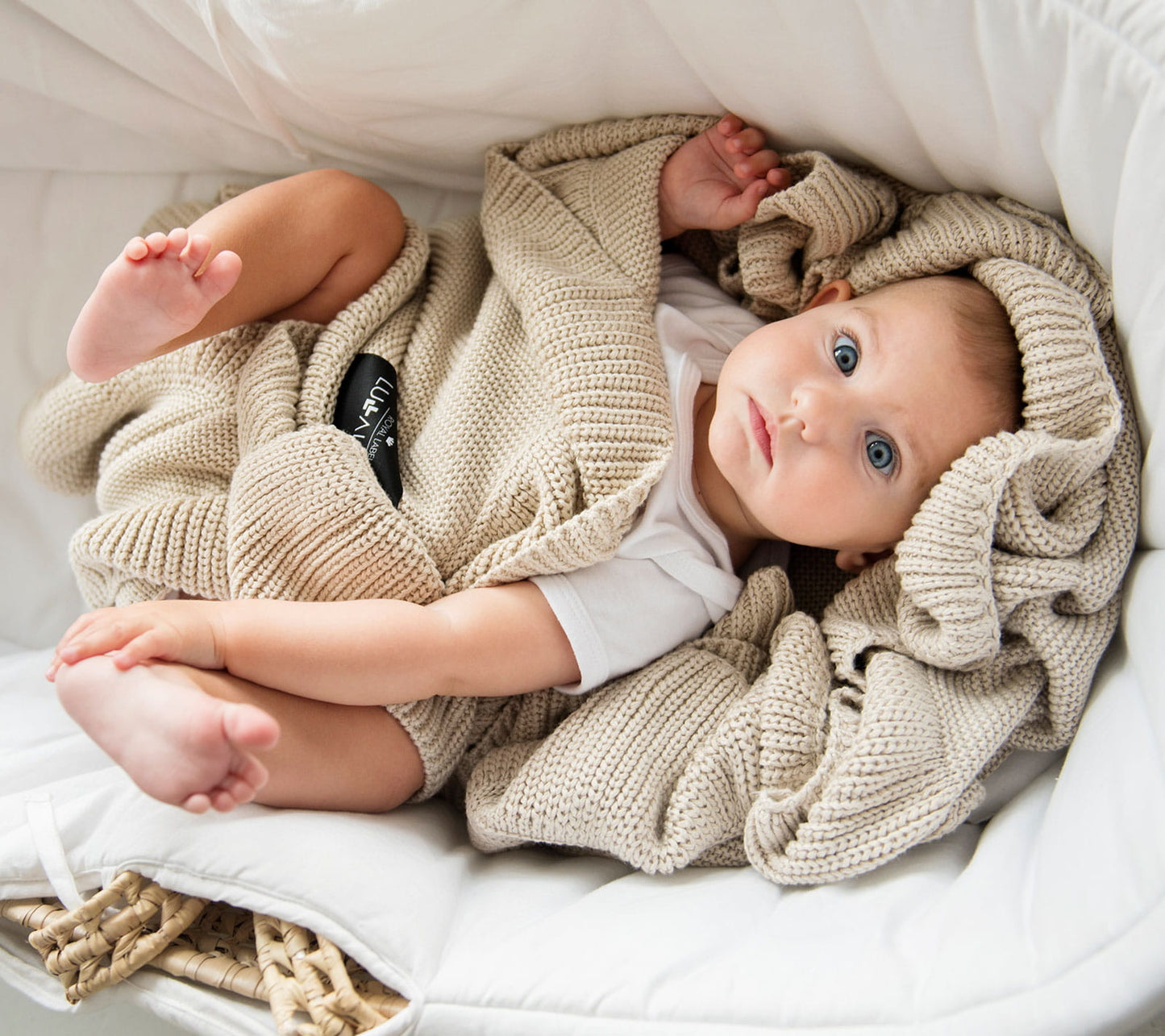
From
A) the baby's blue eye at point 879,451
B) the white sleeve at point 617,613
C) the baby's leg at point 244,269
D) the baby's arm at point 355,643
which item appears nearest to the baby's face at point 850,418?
the baby's blue eye at point 879,451

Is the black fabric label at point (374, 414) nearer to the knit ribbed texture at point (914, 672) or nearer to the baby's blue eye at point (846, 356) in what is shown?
the knit ribbed texture at point (914, 672)

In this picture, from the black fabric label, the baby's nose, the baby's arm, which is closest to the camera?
the baby's arm

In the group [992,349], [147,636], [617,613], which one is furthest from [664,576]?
[147,636]

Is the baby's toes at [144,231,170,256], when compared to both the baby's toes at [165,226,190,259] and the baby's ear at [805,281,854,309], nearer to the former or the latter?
the baby's toes at [165,226,190,259]

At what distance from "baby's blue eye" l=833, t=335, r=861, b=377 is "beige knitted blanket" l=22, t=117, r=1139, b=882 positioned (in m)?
0.13

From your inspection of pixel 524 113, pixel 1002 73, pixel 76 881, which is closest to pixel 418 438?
pixel 524 113

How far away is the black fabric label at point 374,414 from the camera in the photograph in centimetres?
107

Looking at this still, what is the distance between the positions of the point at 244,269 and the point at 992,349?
2.59 feet

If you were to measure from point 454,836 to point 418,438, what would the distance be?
46cm

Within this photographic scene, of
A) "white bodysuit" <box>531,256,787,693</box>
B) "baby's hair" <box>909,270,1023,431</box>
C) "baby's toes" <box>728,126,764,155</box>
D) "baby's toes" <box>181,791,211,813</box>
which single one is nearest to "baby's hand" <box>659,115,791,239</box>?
"baby's toes" <box>728,126,764,155</box>

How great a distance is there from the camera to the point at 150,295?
875 millimetres

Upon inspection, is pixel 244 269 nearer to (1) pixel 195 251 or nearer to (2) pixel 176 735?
(1) pixel 195 251

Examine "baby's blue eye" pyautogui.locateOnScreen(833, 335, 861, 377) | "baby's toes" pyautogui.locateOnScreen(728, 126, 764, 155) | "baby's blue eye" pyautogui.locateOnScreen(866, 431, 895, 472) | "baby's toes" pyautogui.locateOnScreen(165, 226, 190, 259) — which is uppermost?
"baby's toes" pyautogui.locateOnScreen(165, 226, 190, 259)

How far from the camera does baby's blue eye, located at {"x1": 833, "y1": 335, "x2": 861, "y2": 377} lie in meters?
0.99
